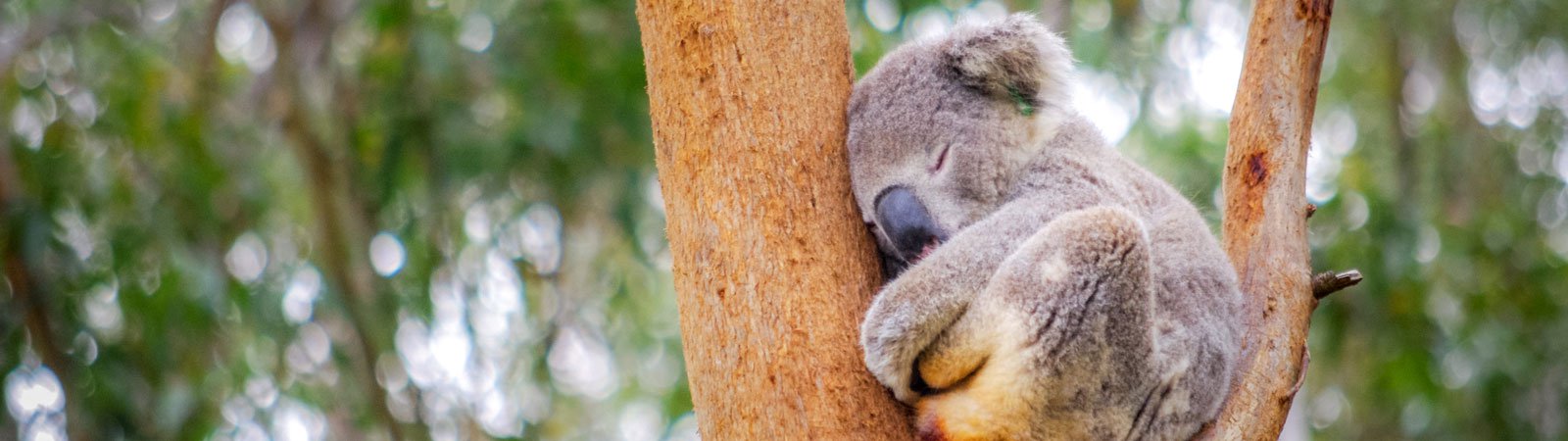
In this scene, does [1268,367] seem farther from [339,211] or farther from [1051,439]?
[339,211]

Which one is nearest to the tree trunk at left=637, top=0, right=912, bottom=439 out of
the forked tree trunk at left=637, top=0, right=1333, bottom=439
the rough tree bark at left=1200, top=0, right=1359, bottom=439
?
the forked tree trunk at left=637, top=0, right=1333, bottom=439

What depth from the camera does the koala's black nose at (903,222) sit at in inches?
79.8

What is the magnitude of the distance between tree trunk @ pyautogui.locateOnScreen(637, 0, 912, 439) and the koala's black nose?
0.07 m

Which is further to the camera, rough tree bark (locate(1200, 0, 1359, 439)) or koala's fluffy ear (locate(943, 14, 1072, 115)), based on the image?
koala's fluffy ear (locate(943, 14, 1072, 115))

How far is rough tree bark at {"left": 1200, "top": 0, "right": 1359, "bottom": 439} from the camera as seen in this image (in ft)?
6.19

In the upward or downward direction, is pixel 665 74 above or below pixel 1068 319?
above

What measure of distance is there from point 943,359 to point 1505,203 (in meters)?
5.57

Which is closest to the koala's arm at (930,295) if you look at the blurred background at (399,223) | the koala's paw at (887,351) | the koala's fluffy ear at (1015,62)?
the koala's paw at (887,351)

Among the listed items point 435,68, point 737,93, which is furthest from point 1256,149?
point 435,68

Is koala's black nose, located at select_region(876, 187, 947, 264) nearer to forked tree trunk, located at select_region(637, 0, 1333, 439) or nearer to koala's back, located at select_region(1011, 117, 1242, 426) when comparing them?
forked tree trunk, located at select_region(637, 0, 1333, 439)

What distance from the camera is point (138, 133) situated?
4609mm

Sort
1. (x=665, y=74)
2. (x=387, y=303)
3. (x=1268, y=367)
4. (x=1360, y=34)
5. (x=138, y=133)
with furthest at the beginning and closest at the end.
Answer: (x=1360, y=34), (x=387, y=303), (x=138, y=133), (x=665, y=74), (x=1268, y=367)

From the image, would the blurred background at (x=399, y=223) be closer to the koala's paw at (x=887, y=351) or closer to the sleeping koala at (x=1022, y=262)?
the sleeping koala at (x=1022, y=262)

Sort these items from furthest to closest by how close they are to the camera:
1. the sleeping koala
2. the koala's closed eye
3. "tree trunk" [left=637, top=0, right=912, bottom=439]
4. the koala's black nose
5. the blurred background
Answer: the blurred background < the koala's closed eye < the koala's black nose < the sleeping koala < "tree trunk" [left=637, top=0, right=912, bottom=439]
